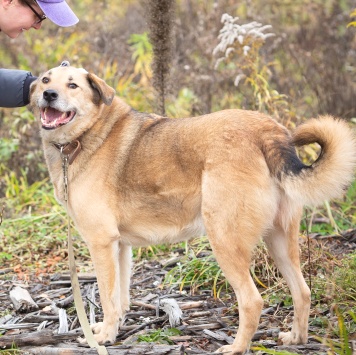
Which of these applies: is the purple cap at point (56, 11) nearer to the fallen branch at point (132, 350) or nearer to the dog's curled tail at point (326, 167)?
the dog's curled tail at point (326, 167)

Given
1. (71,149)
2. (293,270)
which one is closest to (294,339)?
(293,270)

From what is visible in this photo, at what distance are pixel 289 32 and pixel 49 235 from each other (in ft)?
17.4

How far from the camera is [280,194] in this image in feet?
11.5

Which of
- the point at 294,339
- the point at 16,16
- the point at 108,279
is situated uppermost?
the point at 16,16

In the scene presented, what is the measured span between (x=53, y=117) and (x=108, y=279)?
1037 mm

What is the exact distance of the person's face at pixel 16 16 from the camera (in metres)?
3.99

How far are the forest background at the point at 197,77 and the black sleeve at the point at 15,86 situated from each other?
151cm

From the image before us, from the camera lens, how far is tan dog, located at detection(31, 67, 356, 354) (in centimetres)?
338

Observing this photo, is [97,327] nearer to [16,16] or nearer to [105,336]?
[105,336]

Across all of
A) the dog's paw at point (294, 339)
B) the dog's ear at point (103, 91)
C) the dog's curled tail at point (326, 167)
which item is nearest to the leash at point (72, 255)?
the dog's ear at point (103, 91)

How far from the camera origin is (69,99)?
390 centimetres

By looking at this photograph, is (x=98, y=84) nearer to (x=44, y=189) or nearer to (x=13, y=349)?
(x=13, y=349)

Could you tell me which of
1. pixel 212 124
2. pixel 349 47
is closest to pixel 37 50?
pixel 349 47

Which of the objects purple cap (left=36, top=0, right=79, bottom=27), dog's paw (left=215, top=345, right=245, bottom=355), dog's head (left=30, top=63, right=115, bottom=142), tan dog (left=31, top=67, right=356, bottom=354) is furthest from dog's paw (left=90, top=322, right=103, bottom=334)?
purple cap (left=36, top=0, right=79, bottom=27)
